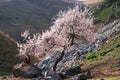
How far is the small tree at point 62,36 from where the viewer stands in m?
49.8

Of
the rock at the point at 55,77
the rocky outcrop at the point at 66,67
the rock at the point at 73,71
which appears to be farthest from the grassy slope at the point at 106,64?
the rock at the point at 55,77

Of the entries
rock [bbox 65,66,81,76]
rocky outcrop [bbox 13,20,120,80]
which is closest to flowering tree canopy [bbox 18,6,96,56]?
rocky outcrop [bbox 13,20,120,80]

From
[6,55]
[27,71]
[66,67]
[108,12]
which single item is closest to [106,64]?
[66,67]

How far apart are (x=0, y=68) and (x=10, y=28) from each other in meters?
123

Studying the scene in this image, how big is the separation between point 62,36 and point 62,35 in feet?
0.45

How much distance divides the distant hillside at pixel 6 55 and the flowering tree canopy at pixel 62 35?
66.4 feet

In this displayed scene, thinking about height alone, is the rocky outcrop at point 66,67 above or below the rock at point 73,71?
above

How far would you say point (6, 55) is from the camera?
266ft

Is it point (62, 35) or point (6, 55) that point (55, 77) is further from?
point (6, 55)

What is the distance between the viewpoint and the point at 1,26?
19425cm

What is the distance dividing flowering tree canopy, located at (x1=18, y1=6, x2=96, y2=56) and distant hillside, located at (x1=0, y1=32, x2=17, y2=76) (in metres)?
20.2

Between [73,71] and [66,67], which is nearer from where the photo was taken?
[73,71]

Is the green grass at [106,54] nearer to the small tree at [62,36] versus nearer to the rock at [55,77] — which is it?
the small tree at [62,36]

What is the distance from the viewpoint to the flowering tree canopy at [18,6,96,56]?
4975 cm
